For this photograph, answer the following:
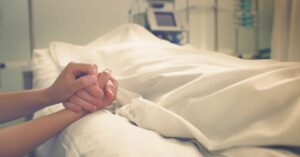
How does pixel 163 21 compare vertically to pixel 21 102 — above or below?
above

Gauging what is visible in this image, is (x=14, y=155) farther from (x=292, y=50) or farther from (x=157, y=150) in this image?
(x=292, y=50)

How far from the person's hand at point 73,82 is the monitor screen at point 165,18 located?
53.7 inches

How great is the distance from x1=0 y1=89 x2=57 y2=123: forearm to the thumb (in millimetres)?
101

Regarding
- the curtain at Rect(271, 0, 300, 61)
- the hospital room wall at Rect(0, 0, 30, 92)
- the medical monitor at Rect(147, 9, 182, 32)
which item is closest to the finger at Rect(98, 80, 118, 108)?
the medical monitor at Rect(147, 9, 182, 32)

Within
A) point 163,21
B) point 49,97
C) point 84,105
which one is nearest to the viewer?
point 84,105

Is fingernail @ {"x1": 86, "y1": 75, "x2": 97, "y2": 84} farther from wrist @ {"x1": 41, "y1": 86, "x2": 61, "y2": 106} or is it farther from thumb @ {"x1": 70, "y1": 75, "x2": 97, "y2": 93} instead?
wrist @ {"x1": 41, "y1": 86, "x2": 61, "y2": 106}

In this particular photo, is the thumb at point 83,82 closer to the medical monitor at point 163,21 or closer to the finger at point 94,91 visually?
the finger at point 94,91

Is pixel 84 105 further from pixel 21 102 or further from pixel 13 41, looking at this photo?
pixel 13 41

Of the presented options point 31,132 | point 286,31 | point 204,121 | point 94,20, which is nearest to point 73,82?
point 31,132

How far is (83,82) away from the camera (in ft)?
2.15

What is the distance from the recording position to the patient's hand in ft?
2.07

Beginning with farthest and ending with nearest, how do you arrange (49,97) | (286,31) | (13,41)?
(286,31) < (13,41) < (49,97)

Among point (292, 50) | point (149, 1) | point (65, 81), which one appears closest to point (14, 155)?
point (65, 81)

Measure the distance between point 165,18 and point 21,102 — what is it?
1453mm
